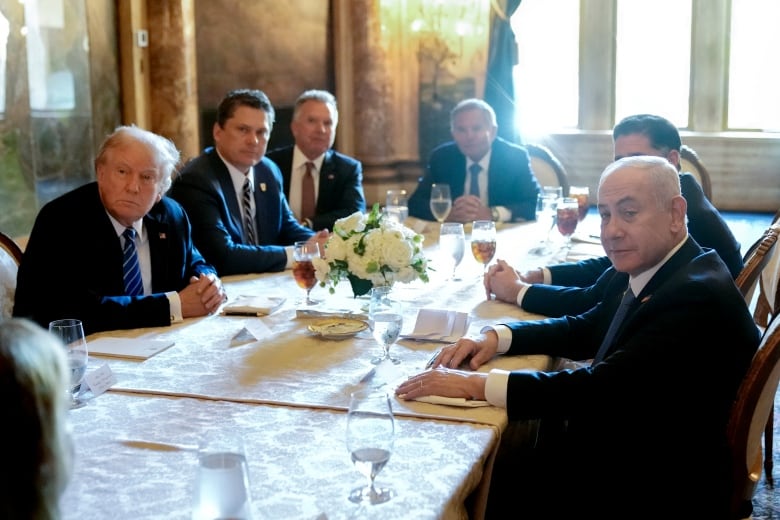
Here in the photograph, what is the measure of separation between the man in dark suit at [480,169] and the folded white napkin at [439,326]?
2.00m

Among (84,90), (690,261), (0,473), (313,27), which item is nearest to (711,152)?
(313,27)

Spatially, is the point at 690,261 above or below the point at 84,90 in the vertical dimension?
below

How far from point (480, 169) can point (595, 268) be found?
1.75m

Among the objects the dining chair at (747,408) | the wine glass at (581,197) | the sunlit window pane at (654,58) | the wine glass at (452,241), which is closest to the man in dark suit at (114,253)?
the wine glass at (452,241)

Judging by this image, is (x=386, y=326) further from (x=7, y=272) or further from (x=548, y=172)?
(x=548, y=172)

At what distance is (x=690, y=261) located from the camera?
2.05m

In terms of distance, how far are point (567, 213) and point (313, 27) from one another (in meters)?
4.44

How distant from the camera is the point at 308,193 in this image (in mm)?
4551

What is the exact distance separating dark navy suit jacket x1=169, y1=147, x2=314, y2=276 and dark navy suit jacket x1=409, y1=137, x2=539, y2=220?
0.82 meters

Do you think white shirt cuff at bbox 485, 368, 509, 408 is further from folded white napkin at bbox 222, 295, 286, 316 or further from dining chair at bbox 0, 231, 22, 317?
dining chair at bbox 0, 231, 22, 317

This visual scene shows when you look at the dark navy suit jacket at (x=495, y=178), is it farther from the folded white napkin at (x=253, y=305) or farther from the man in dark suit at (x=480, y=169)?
the folded white napkin at (x=253, y=305)

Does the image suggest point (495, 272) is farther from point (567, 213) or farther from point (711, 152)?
point (711, 152)

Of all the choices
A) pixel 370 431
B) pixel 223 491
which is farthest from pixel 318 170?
pixel 223 491

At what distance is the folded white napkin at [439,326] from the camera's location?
2338 millimetres
